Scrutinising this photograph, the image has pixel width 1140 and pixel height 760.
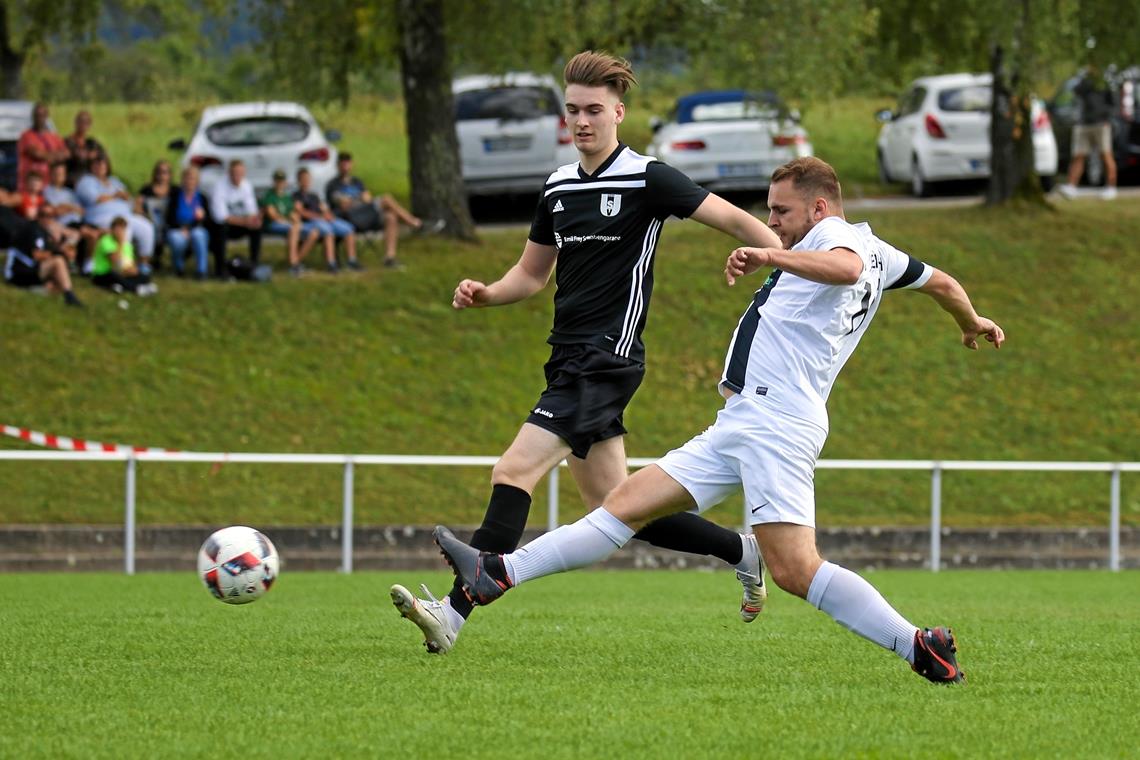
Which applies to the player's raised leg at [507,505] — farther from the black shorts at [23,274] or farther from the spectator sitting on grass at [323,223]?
the spectator sitting on grass at [323,223]

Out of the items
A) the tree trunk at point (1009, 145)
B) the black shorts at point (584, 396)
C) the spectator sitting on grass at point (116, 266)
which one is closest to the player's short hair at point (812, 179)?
the black shorts at point (584, 396)

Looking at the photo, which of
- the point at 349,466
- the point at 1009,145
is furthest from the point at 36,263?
the point at 1009,145

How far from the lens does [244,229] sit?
68.7 ft

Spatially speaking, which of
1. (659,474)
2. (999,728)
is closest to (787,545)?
(659,474)

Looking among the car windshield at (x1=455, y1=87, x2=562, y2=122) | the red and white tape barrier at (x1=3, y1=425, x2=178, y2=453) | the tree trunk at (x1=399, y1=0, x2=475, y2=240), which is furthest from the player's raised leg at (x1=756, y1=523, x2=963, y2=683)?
the car windshield at (x1=455, y1=87, x2=562, y2=122)

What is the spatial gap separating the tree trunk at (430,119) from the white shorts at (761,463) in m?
15.8

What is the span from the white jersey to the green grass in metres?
1.07

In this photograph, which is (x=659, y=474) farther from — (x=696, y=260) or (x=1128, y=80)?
(x=1128, y=80)

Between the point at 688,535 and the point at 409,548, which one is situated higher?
the point at 688,535

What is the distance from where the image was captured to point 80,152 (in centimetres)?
2042

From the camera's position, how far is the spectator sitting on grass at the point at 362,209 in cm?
2186

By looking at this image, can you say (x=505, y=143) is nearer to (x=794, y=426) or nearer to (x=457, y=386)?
(x=457, y=386)

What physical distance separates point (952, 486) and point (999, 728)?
13611mm

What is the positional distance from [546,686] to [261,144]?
20.2 m
